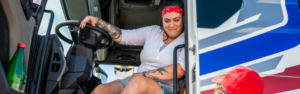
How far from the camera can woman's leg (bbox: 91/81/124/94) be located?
5.61 feet

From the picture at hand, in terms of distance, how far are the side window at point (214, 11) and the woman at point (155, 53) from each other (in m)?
0.37

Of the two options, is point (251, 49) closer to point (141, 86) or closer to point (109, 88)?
point (141, 86)

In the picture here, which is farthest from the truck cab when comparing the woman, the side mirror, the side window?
the side mirror

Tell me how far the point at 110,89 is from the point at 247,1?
1138mm

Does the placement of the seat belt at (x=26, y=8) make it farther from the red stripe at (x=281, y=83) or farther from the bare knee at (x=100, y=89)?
the red stripe at (x=281, y=83)

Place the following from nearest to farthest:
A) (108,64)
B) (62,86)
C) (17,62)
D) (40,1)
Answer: (17,62) → (40,1) → (62,86) → (108,64)

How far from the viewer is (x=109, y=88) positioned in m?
1.76

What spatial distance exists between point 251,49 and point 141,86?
27.9 inches

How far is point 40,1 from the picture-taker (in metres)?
1.51

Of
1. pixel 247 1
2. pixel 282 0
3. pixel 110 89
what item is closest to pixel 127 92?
pixel 110 89

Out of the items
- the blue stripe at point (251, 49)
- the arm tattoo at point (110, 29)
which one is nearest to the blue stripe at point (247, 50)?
the blue stripe at point (251, 49)

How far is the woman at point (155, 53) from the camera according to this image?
159cm

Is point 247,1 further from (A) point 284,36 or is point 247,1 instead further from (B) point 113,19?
(B) point 113,19

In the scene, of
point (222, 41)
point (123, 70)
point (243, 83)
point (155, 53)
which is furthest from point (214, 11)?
point (123, 70)
